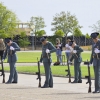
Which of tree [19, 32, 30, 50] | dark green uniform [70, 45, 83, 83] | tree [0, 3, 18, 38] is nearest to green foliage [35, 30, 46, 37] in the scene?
tree [0, 3, 18, 38]

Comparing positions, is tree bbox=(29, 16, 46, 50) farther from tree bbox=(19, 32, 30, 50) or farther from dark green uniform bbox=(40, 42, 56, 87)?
dark green uniform bbox=(40, 42, 56, 87)

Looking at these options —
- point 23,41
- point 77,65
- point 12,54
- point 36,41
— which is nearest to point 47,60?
point 12,54

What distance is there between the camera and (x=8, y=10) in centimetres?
Answer: 11362

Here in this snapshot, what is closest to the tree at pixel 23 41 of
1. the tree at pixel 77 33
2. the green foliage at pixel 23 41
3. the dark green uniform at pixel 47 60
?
the green foliage at pixel 23 41

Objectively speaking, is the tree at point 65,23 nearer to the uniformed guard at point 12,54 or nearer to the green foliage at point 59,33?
the green foliage at point 59,33

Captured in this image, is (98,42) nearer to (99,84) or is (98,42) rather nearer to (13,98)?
(99,84)

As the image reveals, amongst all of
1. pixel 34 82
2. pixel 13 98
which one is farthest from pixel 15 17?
pixel 13 98

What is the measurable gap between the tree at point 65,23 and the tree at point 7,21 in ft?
41.8

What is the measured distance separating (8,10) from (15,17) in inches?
83.5

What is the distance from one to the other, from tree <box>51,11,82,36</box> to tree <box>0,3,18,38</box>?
41.8 feet

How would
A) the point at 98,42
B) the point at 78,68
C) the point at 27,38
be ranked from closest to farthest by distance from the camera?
the point at 98,42, the point at 78,68, the point at 27,38

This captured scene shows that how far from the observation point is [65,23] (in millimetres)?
122062

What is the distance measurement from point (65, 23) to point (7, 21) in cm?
1591

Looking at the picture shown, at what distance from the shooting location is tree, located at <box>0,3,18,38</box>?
11088 cm
